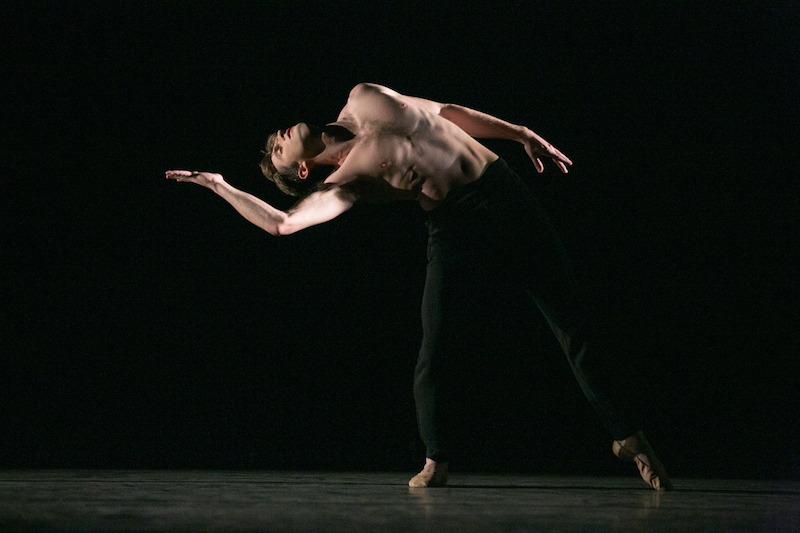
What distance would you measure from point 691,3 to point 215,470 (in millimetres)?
2425

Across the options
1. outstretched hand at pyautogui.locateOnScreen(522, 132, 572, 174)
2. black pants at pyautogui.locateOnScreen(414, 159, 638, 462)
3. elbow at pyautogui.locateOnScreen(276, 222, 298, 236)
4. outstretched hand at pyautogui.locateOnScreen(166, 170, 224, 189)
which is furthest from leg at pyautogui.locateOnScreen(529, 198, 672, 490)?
outstretched hand at pyautogui.locateOnScreen(166, 170, 224, 189)

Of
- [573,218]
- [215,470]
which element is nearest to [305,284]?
[215,470]

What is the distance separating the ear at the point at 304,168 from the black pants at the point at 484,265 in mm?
404

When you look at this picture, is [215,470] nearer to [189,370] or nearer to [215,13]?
[189,370]

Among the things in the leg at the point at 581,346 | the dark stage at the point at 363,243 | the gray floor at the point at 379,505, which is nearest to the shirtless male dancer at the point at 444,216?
the leg at the point at 581,346

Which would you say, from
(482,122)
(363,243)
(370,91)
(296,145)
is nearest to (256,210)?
(296,145)

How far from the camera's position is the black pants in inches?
79.6

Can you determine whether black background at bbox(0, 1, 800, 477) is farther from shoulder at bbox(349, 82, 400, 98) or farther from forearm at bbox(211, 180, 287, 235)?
forearm at bbox(211, 180, 287, 235)

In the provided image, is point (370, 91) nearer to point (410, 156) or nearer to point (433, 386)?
point (410, 156)

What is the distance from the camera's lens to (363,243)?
3102 mm

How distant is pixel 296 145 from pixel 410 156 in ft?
1.11

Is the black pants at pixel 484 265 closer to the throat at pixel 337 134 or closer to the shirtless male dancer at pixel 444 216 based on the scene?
the shirtless male dancer at pixel 444 216

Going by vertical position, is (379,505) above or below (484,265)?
below

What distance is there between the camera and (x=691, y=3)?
3100 millimetres
